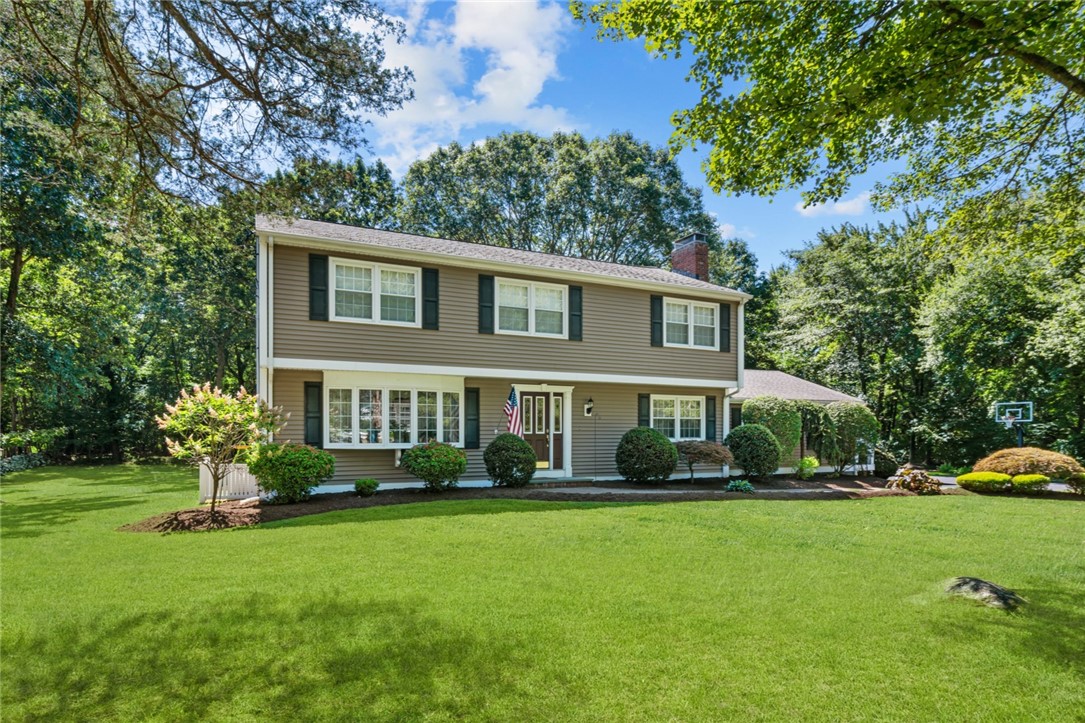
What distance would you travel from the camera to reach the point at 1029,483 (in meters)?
14.8

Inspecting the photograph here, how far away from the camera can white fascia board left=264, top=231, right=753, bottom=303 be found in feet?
40.8

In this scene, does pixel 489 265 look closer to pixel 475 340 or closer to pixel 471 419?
pixel 475 340

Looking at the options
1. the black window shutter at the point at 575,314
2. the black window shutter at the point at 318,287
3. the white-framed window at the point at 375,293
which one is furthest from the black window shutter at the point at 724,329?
the black window shutter at the point at 318,287

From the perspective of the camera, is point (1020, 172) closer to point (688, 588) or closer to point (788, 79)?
point (788, 79)

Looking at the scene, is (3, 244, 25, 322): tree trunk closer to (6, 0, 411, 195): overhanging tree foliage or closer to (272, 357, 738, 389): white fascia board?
(272, 357, 738, 389): white fascia board

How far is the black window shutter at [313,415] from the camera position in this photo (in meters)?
12.6

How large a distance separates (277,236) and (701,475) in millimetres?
12728

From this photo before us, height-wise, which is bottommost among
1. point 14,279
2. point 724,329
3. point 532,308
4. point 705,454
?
point 705,454

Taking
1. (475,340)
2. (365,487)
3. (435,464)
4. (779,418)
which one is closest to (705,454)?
(779,418)

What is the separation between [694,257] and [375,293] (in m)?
10.7

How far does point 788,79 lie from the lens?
6789 mm

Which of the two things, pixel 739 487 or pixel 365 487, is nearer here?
pixel 365 487

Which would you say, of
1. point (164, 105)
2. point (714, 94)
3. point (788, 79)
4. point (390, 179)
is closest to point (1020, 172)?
point (788, 79)

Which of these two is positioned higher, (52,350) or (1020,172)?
(1020,172)
